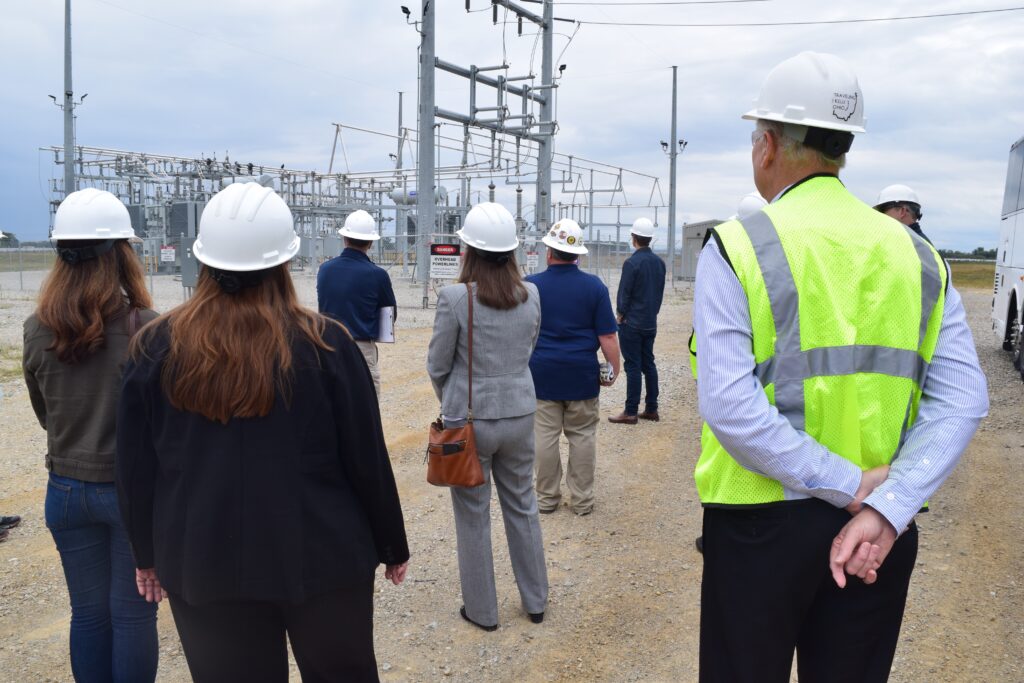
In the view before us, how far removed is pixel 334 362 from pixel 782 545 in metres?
1.23

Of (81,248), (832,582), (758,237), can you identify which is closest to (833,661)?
(832,582)

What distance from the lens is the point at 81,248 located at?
2805 millimetres

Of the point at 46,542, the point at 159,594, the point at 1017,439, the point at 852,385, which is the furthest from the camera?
the point at 1017,439

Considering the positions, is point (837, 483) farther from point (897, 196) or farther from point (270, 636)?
point (897, 196)

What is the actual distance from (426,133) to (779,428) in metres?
15.4

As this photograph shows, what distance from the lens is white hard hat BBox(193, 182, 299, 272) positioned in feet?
6.90

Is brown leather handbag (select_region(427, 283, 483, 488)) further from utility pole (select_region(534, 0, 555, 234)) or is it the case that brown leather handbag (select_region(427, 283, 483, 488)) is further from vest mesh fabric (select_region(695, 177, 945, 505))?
utility pole (select_region(534, 0, 555, 234))

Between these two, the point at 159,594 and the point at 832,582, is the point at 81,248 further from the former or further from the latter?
the point at 832,582

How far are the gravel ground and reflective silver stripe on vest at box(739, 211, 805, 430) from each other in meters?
2.33

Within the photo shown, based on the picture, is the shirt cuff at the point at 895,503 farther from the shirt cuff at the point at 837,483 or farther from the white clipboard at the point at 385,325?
the white clipboard at the point at 385,325

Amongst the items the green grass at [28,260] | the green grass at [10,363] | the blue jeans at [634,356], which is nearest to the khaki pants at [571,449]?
the blue jeans at [634,356]

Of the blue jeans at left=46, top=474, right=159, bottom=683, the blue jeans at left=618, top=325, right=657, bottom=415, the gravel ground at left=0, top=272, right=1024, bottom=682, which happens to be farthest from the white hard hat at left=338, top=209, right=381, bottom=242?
the blue jeans at left=46, top=474, right=159, bottom=683

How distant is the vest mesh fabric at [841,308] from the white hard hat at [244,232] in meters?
1.16

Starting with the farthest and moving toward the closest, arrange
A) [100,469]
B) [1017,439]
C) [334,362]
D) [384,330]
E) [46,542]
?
[1017,439]
[384,330]
[46,542]
[100,469]
[334,362]
